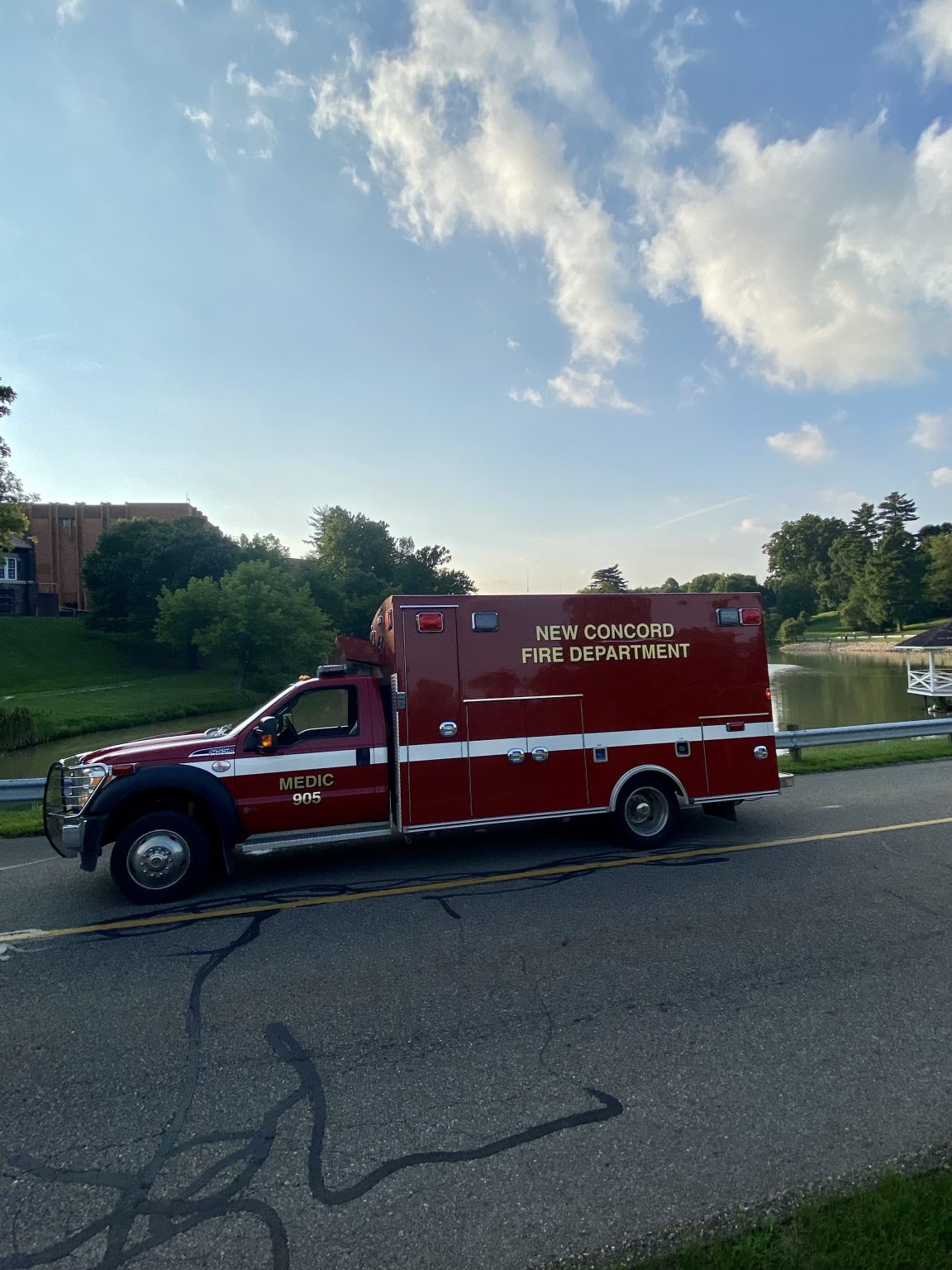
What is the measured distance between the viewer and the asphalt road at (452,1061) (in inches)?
102

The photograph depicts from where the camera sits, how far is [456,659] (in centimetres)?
714

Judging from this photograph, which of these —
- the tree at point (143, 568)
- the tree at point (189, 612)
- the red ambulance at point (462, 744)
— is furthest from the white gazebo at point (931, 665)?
the tree at point (143, 568)

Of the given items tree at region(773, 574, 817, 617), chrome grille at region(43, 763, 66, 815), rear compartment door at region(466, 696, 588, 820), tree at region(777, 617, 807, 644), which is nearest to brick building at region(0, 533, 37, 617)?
chrome grille at region(43, 763, 66, 815)

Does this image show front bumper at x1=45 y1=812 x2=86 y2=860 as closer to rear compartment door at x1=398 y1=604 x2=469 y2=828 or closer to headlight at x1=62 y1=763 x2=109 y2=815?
headlight at x1=62 y1=763 x2=109 y2=815

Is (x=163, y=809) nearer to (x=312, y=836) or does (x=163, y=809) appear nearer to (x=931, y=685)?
(x=312, y=836)

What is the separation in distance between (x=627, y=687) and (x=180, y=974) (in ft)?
16.5

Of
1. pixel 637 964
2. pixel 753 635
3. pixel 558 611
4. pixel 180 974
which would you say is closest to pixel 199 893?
pixel 180 974

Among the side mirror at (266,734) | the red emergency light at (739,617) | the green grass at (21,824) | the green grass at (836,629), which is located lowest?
the green grass at (21,824)

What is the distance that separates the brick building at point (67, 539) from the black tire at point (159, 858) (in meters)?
83.5

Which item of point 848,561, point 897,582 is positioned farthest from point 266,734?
point 848,561

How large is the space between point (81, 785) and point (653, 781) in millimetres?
5756

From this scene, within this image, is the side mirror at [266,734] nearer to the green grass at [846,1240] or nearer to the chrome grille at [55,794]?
the chrome grille at [55,794]

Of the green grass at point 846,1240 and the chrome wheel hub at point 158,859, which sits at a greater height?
the chrome wheel hub at point 158,859

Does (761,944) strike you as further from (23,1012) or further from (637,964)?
(23,1012)
